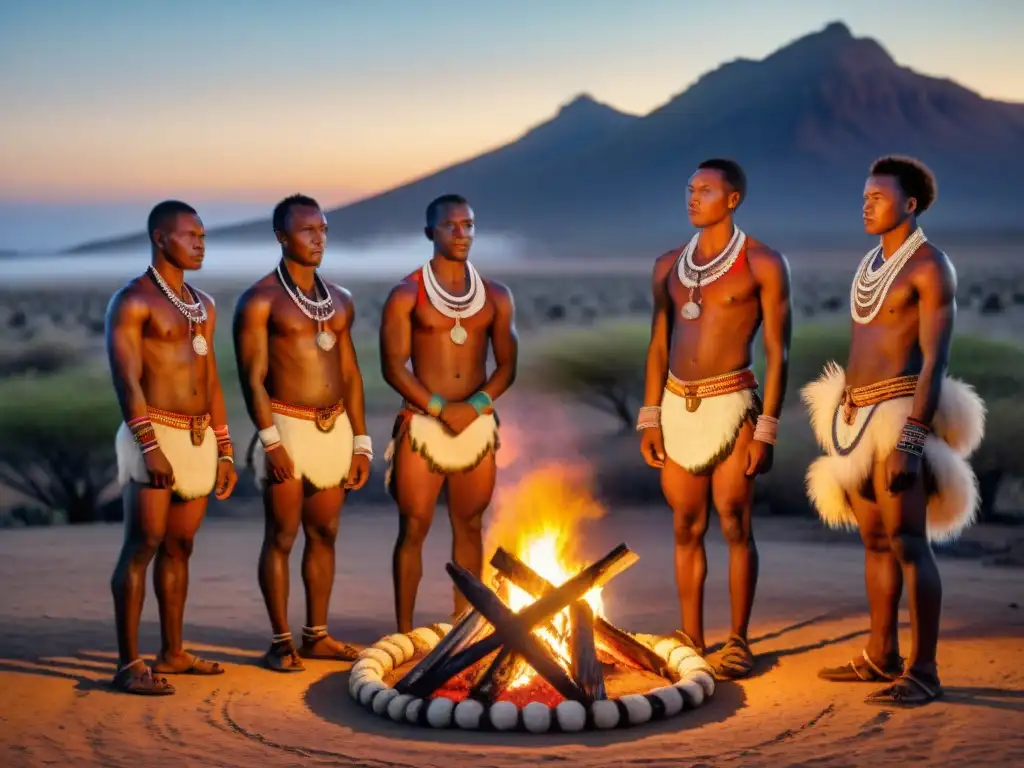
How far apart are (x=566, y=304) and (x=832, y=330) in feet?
89.5

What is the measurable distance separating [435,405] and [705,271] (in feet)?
5.34

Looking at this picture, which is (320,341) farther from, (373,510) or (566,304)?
(566,304)

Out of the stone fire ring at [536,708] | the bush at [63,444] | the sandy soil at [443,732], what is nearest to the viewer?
the sandy soil at [443,732]

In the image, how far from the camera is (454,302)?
834 cm

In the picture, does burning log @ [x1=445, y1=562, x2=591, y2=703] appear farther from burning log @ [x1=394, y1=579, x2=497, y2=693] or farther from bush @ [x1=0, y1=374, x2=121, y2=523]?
bush @ [x1=0, y1=374, x2=121, y2=523]

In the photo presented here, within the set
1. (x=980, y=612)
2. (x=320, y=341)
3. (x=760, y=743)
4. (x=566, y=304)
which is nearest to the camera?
(x=760, y=743)

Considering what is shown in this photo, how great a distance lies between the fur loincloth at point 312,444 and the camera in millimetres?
8203

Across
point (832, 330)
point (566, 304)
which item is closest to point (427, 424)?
point (832, 330)

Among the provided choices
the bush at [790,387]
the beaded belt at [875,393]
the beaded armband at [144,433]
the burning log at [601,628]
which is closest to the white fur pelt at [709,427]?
the beaded belt at [875,393]

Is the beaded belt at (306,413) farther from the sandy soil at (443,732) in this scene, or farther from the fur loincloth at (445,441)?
the sandy soil at (443,732)

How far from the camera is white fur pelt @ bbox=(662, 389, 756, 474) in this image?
8039 millimetres

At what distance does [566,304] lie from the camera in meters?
51.1

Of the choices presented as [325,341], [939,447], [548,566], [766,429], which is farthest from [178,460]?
[939,447]

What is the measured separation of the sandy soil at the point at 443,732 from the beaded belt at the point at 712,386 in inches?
59.7
